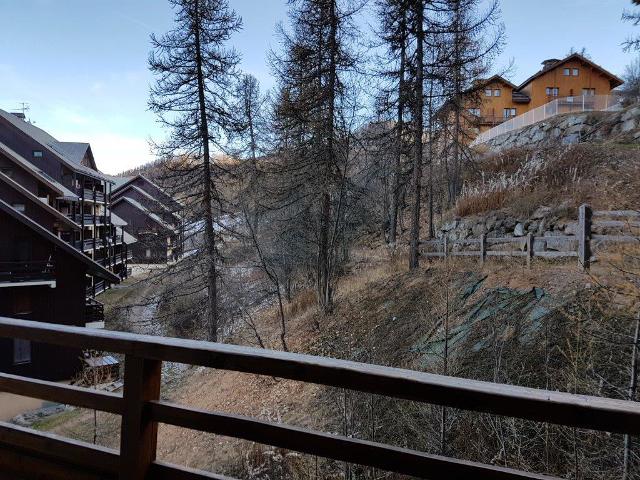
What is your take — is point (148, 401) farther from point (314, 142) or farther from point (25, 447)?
point (314, 142)

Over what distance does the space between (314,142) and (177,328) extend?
1099 cm

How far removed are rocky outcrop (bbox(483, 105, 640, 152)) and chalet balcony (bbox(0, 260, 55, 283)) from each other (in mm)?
26179

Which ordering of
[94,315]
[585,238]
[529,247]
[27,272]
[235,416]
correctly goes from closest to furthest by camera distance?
[235,416] < [585,238] < [529,247] < [27,272] < [94,315]

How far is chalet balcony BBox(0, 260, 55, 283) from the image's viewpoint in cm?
1709

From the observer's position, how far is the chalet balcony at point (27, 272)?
1709 cm

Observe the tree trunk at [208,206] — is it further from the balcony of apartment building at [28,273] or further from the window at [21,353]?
the window at [21,353]

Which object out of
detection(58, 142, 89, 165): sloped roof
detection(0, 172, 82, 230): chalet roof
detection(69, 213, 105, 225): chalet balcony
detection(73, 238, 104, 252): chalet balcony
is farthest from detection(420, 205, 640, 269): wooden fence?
detection(58, 142, 89, 165): sloped roof

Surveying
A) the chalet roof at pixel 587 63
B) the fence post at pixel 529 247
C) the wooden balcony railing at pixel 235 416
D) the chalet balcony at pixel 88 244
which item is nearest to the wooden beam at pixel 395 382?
the wooden balcony railing at pixel 235 416

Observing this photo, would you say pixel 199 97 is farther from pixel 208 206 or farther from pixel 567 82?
pixel 567 82

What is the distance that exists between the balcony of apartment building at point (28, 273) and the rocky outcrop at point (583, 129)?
1031 inches

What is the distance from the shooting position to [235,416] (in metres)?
1.66

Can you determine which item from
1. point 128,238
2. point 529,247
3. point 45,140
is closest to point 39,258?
point 45,140

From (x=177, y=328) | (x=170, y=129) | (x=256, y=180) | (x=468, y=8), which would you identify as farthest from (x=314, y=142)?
(x=177, y=328)

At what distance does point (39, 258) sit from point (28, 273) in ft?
4.31
